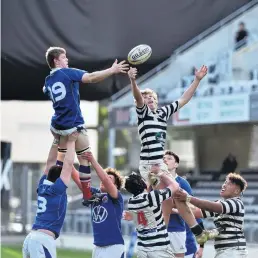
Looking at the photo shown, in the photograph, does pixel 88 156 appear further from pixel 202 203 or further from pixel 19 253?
pixel 19 253

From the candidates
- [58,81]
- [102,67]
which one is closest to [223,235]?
[58,81]

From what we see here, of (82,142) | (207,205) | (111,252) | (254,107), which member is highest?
(254,107)

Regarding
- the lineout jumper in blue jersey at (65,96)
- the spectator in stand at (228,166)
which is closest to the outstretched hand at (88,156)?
the lineout jumper in blue jersey at (65,96)

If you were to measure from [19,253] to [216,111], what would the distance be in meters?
5.94

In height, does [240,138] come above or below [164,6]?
below

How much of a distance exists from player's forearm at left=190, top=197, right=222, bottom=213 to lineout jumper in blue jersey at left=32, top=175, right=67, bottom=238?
1309 millimetres

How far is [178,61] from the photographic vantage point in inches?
886

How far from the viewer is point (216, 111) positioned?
2097 centimetres

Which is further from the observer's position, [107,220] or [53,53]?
[107,220]

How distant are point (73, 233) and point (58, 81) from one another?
39.4ft

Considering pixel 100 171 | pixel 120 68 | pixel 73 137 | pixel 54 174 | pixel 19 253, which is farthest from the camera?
pixel 19 253

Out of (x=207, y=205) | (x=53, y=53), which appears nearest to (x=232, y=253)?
(x=207, y=205)

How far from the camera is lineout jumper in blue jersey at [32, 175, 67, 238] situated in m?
9.02

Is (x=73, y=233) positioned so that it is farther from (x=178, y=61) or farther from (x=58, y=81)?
(x=58, y=81)
